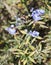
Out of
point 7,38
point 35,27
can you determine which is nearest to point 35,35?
point 35,27

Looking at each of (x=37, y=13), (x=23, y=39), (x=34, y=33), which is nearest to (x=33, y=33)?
(x=34, y=33)

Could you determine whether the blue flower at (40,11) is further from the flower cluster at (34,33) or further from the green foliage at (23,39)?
the flower cluster at (34,33)

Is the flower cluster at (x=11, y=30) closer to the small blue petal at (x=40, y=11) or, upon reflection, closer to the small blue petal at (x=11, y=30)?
the small blue petal at (x=11, y=30)

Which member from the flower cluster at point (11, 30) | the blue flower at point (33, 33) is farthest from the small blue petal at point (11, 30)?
the blue flower at point (33, 33)

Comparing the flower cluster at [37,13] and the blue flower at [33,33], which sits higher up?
the flower cluster at [37,13]

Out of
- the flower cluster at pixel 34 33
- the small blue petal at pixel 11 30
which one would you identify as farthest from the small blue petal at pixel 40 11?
the small blue petal at pixel 11 30

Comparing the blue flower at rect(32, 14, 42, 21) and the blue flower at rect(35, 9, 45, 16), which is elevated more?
the blue flower at rect(35, 9, 45, 16)

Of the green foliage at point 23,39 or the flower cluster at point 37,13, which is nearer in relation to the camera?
the green foliage at point 23,39

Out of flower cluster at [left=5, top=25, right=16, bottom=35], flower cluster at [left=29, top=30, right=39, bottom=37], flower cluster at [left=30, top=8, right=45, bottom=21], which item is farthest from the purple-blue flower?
flower cluster at [left=5, top=25, right=16, bottom=35]

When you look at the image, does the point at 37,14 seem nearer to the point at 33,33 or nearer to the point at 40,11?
the point at 40,11

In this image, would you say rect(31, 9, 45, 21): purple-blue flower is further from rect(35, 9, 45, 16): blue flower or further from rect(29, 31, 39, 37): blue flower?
rect(29, 31, 39, 37): blue flower

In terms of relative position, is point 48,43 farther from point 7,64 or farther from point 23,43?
point 7,64
